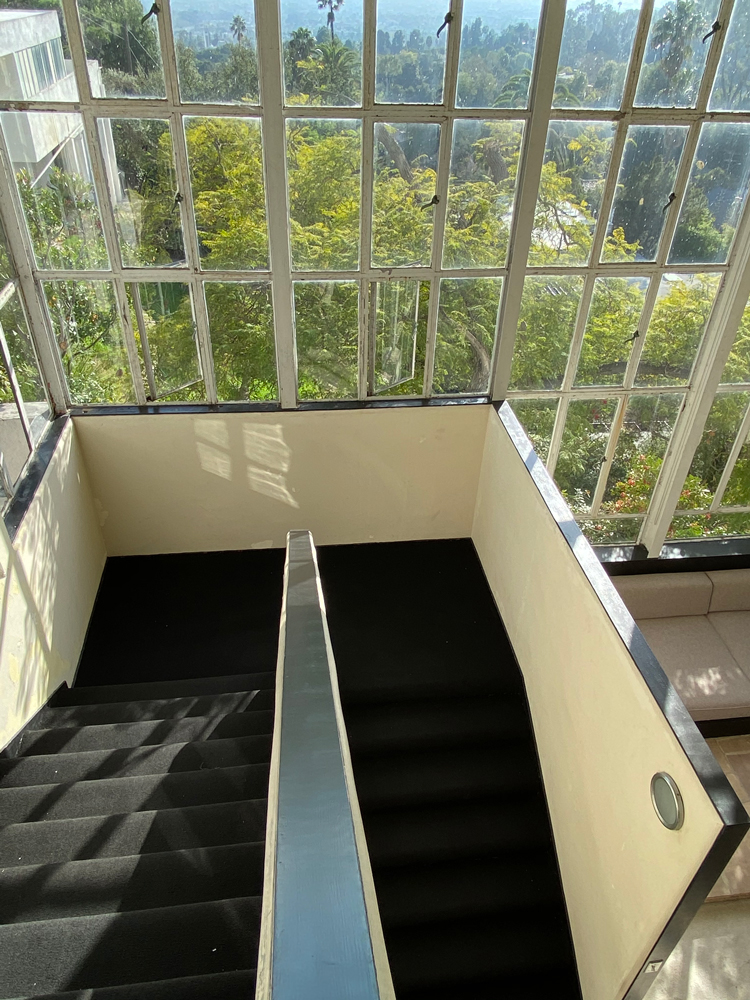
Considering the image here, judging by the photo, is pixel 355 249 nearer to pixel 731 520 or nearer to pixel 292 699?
pixel 292 699

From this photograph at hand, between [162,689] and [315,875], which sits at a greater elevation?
[315,875]

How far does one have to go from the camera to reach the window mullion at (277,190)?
2900 mm

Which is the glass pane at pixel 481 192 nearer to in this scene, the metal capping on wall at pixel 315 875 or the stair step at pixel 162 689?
the stair step at pixel 162 689

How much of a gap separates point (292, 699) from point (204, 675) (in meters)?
2.10

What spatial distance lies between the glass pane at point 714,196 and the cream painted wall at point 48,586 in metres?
3.61

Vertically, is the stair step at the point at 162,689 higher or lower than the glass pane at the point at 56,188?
lower

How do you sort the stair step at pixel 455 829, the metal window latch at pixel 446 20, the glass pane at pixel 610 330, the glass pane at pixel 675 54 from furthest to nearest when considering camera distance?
1. the glass pane at pixel 610 330
2. the glass pane at pixel 675 54
3. the metal window latch at pixel 446 20
4. the stair step at pixel 455 829

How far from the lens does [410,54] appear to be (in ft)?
10.1

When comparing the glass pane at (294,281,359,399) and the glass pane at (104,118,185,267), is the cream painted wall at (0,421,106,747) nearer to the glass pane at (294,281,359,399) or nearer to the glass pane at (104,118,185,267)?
the glass pane at (104,118,185,267)

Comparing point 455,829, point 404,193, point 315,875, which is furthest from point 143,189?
point 455,829

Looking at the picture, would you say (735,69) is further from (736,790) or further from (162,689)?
(162,689)

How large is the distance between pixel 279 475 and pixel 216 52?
2083 millimetres

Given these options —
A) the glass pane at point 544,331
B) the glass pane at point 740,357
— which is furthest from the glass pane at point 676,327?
the glass pane at point 544,331

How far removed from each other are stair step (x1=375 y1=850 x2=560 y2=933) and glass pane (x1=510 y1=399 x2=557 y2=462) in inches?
94.3
